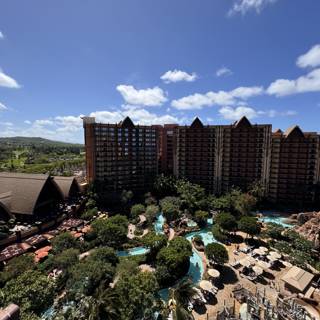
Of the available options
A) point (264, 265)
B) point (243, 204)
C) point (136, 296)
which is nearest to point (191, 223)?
point (243, 204)

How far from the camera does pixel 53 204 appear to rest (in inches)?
1956

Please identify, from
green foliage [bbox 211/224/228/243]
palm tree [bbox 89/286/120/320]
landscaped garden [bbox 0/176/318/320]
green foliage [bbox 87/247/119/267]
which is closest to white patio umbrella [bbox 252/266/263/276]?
landscaped garden [bbox 0/176/318/320]

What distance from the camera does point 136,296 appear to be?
1944 centimetres

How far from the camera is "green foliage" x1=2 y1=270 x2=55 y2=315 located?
58.6 ft

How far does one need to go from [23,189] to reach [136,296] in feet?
126

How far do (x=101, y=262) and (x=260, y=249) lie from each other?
26.1 m

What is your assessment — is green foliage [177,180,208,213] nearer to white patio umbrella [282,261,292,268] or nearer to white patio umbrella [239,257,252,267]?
white patio umbrella [239,257,252,267]

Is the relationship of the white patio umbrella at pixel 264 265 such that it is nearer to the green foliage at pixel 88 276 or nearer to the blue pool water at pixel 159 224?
the blue pool water at pixel 159 224

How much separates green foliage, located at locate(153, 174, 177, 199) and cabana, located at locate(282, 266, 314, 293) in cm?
3648

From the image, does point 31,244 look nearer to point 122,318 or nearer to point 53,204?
point 53,204

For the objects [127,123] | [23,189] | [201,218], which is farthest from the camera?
[127,123]

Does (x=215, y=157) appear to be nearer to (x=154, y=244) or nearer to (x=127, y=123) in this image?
(x=127, y=123)


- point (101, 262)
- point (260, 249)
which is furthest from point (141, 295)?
point (260, 249)

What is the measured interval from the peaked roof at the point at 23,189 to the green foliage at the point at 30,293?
25583 millimetres
